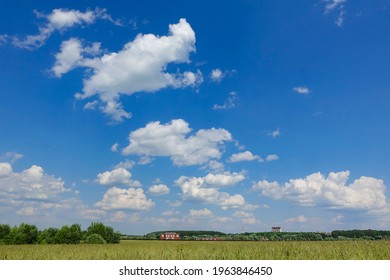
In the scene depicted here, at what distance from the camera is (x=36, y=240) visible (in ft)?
351

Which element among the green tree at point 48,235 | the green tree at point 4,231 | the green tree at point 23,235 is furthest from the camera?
the green tree at point 4,231

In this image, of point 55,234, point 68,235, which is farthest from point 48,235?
point 68,235


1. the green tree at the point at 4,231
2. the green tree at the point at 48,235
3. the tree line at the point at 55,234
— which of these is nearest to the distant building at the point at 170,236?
the tree line at the point at 55,234

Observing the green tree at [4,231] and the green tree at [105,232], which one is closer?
the green tree at [105,232]

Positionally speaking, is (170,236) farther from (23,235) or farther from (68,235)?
(23,235)

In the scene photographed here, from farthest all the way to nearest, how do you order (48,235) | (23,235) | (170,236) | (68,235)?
(23,235) < (48,235) < (68,235) < (170,236)

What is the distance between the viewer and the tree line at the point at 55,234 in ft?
332

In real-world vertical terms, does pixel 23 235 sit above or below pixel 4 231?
below

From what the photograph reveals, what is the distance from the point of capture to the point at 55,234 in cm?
10350

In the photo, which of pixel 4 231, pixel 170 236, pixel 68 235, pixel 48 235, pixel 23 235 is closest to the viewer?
pixel 170 236

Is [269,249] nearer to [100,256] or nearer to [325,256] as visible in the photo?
[325,256]

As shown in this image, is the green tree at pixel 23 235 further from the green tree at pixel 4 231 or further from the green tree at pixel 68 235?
the green tree at pixel 68 235
